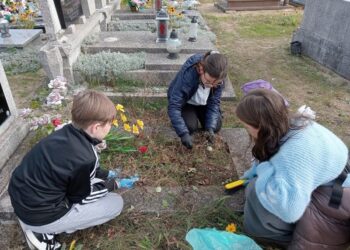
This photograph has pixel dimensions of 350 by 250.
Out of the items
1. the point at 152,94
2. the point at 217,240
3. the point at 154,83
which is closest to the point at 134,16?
the point at 154,83

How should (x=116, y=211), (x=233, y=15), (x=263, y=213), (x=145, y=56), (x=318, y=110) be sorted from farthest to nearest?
(x=233, y=15)
(x=145, y=56)
(x=318, y=110)
(x=116, y=211)
(x=263, y=213)

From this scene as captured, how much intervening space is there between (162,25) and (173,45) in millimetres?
688

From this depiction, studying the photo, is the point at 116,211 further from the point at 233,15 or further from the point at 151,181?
the point at 233,15

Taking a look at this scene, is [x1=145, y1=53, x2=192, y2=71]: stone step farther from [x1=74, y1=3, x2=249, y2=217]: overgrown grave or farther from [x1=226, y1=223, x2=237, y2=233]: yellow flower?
[x1=226, y1=223, x2=237, y2=233]: yellow flower

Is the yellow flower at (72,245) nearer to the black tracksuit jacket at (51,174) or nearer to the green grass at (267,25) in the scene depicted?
the black tracksuit jacket at (51,174)

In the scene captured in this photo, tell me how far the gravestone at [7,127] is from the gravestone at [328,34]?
4805 mm

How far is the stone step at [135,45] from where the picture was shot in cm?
446

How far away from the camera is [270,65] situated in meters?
5.34

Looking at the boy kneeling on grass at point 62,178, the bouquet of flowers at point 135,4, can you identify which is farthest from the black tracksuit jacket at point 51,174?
the bouquet of flowers at point 135,4

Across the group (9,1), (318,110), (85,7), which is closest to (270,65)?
(318,110)

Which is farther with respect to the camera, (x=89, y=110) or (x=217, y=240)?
(x=217, y=240)

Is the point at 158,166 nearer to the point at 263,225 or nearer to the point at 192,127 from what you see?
the point at 192,127

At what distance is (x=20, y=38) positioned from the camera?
221 inches

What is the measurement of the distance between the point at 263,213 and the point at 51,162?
128cm
